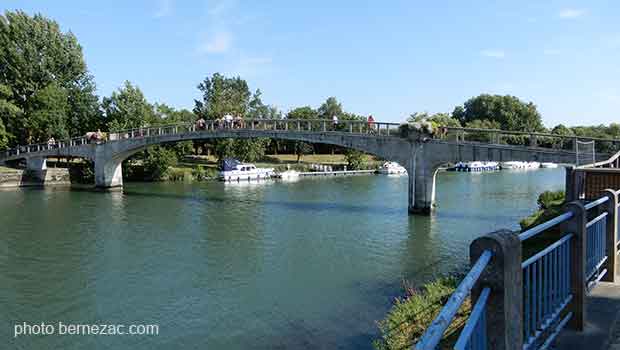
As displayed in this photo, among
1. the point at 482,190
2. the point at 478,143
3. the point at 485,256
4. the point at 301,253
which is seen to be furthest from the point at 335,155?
the point at 485,256

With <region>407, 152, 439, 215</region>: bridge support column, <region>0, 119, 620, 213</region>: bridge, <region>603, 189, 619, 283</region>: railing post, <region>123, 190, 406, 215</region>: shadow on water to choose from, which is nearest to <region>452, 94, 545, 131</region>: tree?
<region>0, 119, 620, 213</region>: bridge

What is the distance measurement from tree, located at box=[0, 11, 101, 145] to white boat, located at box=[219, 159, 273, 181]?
1725 cm

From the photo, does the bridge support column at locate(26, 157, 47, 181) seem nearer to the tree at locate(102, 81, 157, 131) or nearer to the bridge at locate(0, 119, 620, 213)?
the tree at locate(102, 81, 157, 131)

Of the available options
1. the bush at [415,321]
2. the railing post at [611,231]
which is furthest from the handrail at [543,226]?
the bush at [415,321]

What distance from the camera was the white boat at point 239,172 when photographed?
198ft

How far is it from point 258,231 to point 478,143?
13.8 metres

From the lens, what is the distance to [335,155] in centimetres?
9556

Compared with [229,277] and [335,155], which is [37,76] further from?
[229,277]

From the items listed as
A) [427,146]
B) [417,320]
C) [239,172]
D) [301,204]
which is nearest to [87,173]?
[239,172]

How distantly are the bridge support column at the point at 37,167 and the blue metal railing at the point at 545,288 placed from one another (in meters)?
56.7

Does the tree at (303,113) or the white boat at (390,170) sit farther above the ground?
the tree at (303,113)

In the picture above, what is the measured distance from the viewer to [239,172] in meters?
61.2

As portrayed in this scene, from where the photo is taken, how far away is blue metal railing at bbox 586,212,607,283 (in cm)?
700

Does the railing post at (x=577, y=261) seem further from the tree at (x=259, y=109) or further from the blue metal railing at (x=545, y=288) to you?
the tree at (x=259, y=109)
